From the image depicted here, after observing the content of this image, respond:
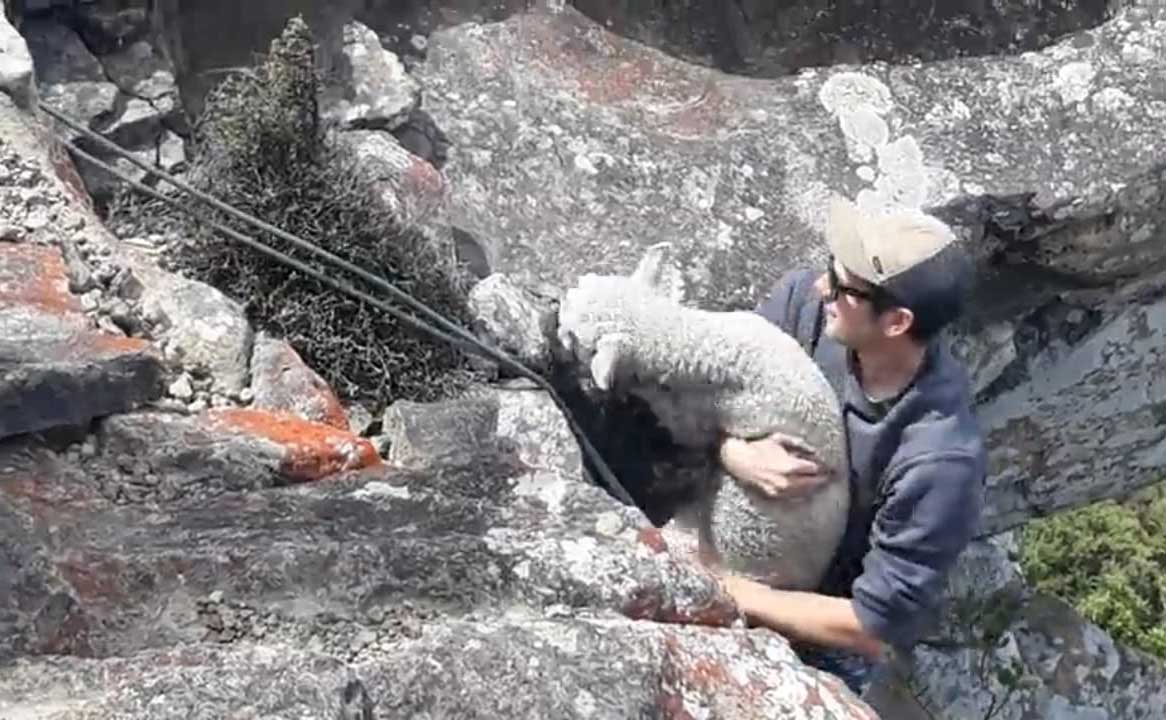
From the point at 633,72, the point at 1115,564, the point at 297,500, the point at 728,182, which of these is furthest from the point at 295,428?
the point at 1115,564

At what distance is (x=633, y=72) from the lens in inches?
175

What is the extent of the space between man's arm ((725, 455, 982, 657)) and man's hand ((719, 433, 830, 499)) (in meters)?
0.12

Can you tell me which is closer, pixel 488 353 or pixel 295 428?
pixel 295 428

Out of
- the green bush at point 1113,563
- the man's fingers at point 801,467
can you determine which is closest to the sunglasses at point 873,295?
the man's fingers at point 801,467

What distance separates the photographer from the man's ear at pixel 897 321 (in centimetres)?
276

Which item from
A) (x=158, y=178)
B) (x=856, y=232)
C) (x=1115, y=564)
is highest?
(x=856, y=232)

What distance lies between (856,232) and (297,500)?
971mm

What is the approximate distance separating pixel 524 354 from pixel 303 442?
909 mm

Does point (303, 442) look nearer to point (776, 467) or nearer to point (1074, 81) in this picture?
point (776, 467)

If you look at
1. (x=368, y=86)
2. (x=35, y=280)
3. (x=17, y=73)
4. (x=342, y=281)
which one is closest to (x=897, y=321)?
(x=342, y=281)

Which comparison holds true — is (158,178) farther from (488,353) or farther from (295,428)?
(295,428)

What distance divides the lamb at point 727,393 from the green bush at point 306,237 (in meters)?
0.26

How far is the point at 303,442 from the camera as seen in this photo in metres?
2.32

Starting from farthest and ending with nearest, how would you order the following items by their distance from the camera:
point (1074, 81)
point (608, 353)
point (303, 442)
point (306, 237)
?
1. point (1074, 81)
2. point (306, 237)
3. point (608, 353)
4. point (303, 442)
